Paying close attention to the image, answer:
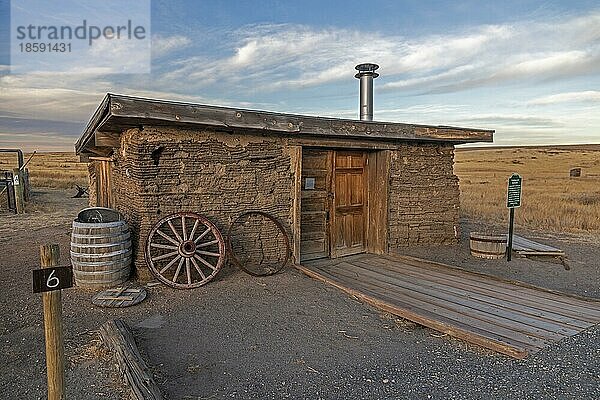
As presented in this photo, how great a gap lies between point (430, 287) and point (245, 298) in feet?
8.53

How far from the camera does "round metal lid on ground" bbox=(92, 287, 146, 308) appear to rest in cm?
517

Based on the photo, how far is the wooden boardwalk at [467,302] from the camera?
4348mm

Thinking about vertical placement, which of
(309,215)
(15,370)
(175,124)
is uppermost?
(175,124)

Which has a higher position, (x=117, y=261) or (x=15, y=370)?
(x=117, y=261)

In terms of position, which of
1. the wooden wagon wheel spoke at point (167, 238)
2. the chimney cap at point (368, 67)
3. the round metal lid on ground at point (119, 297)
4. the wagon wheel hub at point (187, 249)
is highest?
the chimney cap at point (368, 67)

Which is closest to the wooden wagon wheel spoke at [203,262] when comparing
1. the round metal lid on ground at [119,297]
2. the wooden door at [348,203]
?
the round metal lid on ground at [119,297]

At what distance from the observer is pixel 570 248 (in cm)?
947

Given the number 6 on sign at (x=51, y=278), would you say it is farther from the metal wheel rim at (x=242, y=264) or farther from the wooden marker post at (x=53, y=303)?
the metal wheel rim at (x=242, y=264)

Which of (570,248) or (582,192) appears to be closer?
(570,248)

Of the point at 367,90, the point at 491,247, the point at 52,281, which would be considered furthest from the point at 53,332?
the point at 367,90

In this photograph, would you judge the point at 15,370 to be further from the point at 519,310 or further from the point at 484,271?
the point at 484,271

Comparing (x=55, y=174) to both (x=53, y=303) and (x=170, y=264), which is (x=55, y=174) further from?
(x=53, y=303)

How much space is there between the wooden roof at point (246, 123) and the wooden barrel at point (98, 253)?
1444 mm

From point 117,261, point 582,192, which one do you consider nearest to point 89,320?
point 117,261
